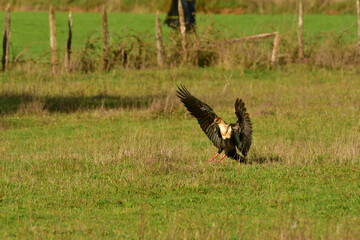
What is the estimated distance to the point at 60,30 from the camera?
37312 mm

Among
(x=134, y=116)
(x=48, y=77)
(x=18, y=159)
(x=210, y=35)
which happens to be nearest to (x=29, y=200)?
(x=18, y=159)

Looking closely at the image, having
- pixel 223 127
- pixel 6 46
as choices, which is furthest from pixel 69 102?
pixel 223 127

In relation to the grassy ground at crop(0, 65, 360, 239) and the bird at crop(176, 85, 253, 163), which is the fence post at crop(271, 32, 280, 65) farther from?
the bird at crop(176, 85, 253, 163)

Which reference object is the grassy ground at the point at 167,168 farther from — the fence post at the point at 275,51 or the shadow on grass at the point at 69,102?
the fence post at the point at 275,51

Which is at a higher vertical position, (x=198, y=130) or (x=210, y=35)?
(x=210, y=35)

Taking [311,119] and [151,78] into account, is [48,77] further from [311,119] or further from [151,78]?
[311,119]

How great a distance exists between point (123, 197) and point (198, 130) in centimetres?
626

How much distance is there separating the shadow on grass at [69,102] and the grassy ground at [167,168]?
0.04m

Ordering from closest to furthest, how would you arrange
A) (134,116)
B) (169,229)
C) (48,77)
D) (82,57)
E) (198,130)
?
(169,229)
(198,130)
(134,116)
(48,77)
(82,57)

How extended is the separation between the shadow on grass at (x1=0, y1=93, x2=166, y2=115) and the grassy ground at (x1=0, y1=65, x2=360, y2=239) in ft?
0.14

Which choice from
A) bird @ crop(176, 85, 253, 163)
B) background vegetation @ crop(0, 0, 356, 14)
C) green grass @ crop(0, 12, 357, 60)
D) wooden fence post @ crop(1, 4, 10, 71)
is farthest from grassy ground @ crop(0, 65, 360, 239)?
background vegetation @ crop(0, 0, 356, 14)

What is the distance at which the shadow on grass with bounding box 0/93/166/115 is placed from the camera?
53.4 ft

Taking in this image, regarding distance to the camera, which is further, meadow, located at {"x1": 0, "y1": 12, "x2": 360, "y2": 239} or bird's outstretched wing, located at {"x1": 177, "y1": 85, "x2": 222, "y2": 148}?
bird's outstretched wing, located at {"x1": 177, "y1": 85, "x2": 222, "y2": 148}

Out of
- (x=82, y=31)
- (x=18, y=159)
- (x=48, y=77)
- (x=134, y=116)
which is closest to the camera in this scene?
(x=18, y=159)
